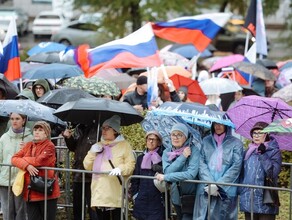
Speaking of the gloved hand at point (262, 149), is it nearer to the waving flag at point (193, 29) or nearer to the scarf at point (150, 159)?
the scarf at point (150, 159)

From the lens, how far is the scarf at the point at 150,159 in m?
10.6

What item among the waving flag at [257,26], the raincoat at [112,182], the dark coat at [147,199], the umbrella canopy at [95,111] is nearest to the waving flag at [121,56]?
the waving flag at [257,26]

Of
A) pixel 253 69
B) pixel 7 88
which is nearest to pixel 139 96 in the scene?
pixel 7 88

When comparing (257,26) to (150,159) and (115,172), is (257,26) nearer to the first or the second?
(150,159)

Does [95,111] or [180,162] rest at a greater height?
[95,111]

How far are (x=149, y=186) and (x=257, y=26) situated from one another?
826 centimetres

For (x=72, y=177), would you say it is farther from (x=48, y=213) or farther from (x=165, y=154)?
(x=165, y=154)

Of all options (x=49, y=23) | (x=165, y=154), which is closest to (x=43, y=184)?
(x=165, y=154)

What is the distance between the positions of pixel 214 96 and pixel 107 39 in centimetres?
1292

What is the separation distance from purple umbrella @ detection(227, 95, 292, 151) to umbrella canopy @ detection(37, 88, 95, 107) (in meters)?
2.17

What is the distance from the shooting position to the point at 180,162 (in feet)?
33.7

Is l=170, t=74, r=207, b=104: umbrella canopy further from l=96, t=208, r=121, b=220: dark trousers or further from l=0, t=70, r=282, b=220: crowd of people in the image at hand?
l=96, t=208, r=121, b=220: dark trousers

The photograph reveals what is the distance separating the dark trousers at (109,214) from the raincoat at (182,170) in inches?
30.1

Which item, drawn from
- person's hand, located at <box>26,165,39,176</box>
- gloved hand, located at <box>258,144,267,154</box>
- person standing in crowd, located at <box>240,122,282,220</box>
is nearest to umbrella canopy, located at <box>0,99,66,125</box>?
person's hand, located at <box>26,165,39,176</box>
